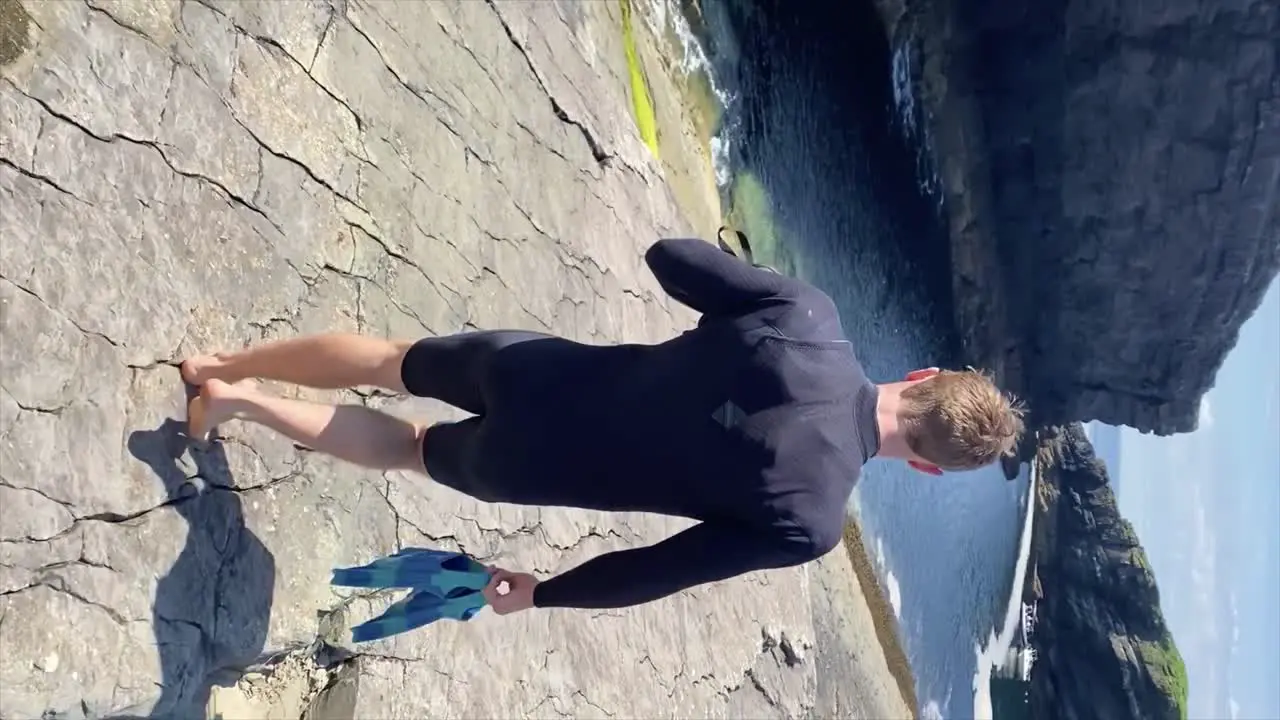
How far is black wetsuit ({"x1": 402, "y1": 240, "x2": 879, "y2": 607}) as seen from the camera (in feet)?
6.57

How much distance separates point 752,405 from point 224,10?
2182mm

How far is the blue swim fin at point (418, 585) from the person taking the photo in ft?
7.95

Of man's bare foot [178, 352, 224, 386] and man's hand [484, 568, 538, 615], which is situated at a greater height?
man's bare foot [178, 352, 224, 386]

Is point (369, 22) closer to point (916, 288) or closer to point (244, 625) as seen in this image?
point (244, 625)

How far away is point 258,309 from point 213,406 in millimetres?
516

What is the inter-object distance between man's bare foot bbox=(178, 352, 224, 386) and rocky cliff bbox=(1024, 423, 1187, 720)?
1798 cm

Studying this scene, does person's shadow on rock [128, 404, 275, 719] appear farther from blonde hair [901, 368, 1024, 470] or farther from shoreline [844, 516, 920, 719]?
shoreline [844, 516, 920, 719]

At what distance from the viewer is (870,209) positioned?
465 inches

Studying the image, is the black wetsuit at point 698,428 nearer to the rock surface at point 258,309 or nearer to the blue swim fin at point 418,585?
the blue swim fin at point 418,585

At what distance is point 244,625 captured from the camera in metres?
2.48

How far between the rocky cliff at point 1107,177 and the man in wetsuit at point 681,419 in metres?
10.7

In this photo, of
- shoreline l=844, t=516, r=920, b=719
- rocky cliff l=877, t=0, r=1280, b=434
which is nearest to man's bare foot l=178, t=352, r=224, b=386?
shoreline l=844, t=516, r=920, b=719

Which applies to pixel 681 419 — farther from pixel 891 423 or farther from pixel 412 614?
pixel 412 614

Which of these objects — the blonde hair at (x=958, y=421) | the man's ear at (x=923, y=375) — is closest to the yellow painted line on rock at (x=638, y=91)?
the man's ear at (x=923, y=375)
